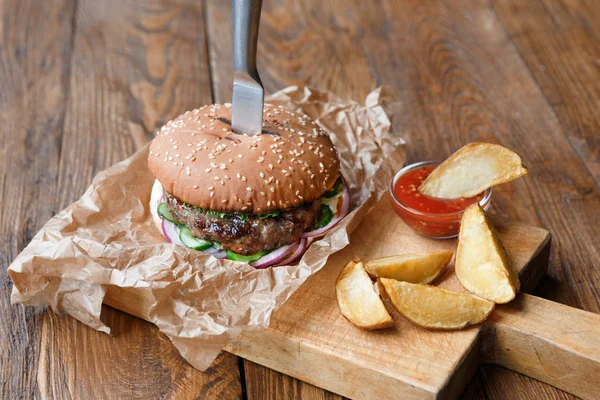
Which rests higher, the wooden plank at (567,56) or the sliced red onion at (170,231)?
the wooden plank at (567,56)

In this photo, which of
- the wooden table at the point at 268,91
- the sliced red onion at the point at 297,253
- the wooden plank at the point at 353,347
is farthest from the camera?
the sliced red onion at the point at 297,253

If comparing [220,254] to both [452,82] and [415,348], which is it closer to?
[415,348]

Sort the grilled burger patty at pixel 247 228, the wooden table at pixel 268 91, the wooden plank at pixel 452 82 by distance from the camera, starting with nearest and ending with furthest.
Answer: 1. the wooden table at pixel 268 91
2. the grilled burger patty at pixel 247 228
3. the wooden plank at pixel 452 82

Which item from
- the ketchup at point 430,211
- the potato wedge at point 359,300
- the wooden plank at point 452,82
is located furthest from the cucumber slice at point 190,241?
the wooden plank at point 452,82

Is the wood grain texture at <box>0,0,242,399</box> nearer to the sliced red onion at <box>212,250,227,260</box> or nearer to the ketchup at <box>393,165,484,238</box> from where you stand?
the sliced red onion at <box>212,250,227,260</box>

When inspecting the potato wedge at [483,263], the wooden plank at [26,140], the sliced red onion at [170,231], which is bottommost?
the wooden plank at [26,140]

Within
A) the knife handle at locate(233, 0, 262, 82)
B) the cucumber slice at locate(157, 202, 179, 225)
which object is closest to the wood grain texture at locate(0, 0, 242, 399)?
the cucumber slice at locate(157, 202, 179, 225)

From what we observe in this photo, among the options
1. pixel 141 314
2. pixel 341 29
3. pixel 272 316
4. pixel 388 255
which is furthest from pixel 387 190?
pixel 341 29

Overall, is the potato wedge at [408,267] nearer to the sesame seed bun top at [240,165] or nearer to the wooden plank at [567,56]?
the sesame seed bun top at [240,165]
